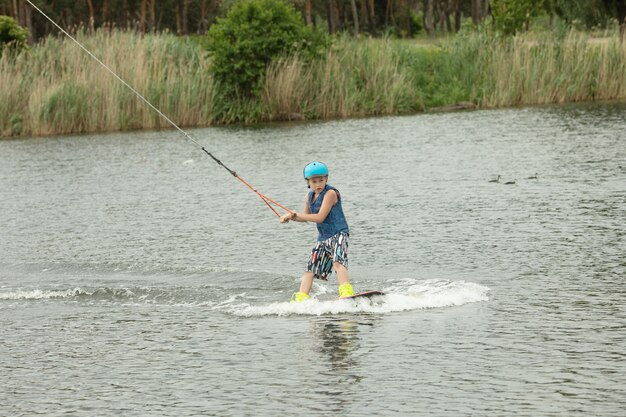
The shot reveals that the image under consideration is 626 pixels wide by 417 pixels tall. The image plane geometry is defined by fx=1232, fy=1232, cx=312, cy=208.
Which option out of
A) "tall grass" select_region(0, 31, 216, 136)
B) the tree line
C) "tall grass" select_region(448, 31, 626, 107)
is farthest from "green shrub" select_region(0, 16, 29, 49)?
"tall grass" select_region(448, 31, 626, 107)

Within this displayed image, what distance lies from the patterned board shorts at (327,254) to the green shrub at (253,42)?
2161 centimetres

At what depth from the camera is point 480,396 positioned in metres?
7.00

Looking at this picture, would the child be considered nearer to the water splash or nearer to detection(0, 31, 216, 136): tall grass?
the water splash

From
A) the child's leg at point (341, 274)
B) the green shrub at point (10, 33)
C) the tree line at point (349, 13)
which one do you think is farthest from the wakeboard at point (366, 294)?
the tree line at point (349, 13)

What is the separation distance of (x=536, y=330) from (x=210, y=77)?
23.2 metres

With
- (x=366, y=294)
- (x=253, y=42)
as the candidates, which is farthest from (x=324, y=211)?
(x=253, y=42)

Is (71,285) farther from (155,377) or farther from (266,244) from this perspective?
(155,377)

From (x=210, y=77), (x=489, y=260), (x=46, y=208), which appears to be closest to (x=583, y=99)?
(x=210, y=77)

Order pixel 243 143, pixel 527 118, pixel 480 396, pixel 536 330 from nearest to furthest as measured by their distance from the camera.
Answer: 1. pixel 480 396
2. pixel 536 330
3. pixel 243 143
4. pixel 527 118

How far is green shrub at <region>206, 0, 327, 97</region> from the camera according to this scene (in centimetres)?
3167

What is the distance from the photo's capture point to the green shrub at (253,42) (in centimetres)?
3167

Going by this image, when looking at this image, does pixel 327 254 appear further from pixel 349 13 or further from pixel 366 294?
pixel 349 13

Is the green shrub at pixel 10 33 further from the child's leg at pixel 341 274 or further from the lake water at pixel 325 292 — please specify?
the child's leg at pixel 341 274

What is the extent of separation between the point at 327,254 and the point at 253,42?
2234 centimetres
